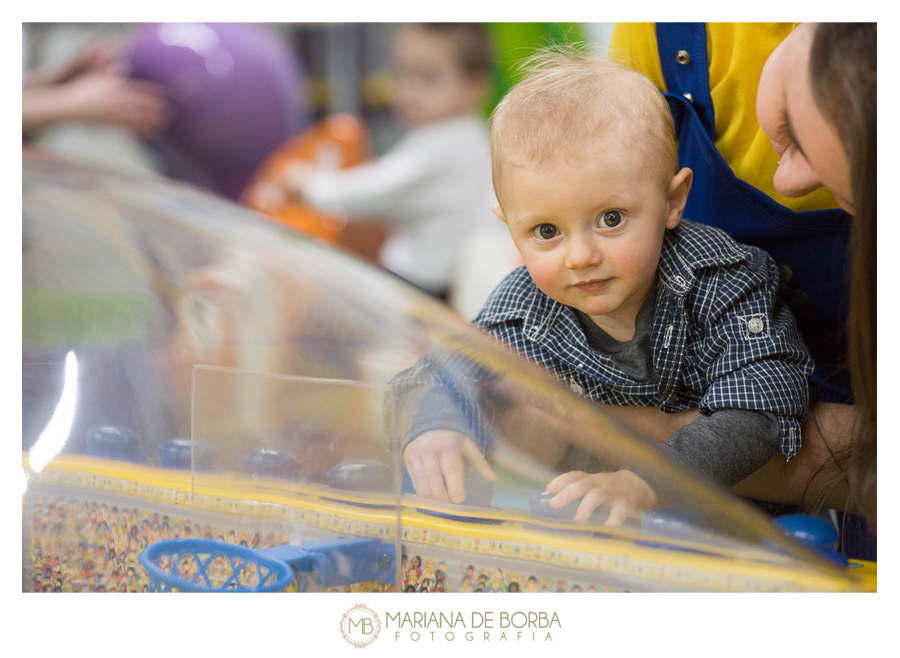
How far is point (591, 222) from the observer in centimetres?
41

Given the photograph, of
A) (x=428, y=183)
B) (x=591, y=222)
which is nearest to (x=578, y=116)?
(x=591, y=222)

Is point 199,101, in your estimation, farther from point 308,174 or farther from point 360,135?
point 360,135

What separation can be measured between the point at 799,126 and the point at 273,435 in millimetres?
312

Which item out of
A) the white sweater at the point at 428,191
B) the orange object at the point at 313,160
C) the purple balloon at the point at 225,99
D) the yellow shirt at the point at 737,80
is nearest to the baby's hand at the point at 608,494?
the yellow shirt at the point at 737,80

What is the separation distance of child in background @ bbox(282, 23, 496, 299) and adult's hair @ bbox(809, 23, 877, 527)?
44.6 inches

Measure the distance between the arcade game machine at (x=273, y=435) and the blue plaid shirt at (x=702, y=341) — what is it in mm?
60

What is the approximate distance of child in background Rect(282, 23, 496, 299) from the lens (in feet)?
5.13

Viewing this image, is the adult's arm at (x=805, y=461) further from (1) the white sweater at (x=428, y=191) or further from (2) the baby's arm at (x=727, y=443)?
(1) the white sweater at (x=428, y=191)

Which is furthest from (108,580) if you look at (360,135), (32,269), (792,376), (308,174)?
(360,135)

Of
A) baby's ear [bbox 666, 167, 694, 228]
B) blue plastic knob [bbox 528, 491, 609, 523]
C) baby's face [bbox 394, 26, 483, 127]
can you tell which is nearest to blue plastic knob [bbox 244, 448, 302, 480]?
blue plastic knob [bbox 528, 491, 609, 523]

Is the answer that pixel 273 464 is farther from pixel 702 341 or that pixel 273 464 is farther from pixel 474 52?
pixel 474 52

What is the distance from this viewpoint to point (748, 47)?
46 centimetres
